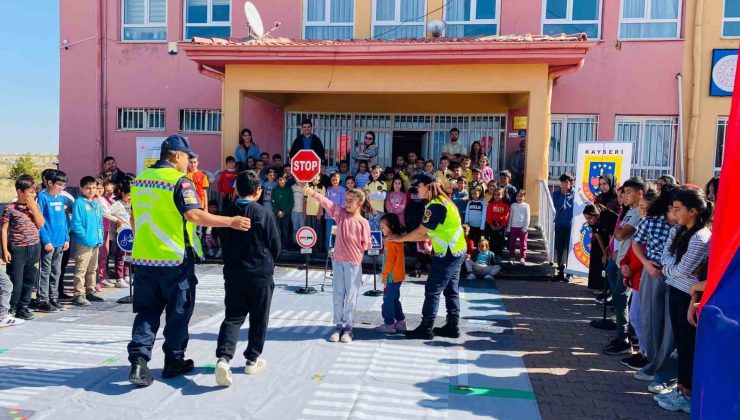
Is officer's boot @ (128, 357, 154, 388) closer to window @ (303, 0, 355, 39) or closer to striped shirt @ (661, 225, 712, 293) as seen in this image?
striped shirt @ (661, 225, 712, 293)

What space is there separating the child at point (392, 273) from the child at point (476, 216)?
3988 mm

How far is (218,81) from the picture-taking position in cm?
1411

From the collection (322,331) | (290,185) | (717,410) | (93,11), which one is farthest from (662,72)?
(93,11)

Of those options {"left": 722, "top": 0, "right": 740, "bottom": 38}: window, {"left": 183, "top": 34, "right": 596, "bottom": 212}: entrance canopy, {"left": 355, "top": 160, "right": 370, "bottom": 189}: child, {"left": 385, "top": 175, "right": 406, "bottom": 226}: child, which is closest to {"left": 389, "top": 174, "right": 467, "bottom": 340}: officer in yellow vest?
{"left": 385, "top": 175, "right": 406, "bottom": 226}: child

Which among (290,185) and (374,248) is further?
(290,185)

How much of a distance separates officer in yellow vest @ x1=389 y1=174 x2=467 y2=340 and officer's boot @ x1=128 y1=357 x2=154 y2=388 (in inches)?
106

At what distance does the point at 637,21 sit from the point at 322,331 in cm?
1073

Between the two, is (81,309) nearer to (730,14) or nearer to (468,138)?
(468,138)

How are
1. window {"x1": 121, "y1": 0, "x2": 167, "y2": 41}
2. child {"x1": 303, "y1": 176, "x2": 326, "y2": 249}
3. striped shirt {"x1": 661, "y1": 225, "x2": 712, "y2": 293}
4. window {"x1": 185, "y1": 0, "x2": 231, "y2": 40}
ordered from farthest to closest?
window {"x1": 121, "y1": 0, "x2": 167, "y2": 41} → window {"x1": 185, "y1": 0, "x2": 231, "y2": 40} → child {"x1": 303, "y1": 176, "x2": 326, "y2": 249} → striped shirt {"x1": 661, "y1": 225, "x2": 712, "y2": 293}

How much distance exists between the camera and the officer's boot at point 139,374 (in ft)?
14.5

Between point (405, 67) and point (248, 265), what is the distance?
7.75 meters

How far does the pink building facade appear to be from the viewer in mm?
12695

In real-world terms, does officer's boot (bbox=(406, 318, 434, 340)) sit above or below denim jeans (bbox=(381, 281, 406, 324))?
below

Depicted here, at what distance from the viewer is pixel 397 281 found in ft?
20.6
